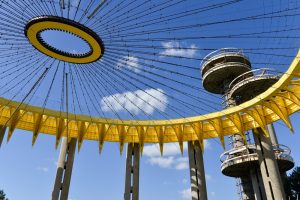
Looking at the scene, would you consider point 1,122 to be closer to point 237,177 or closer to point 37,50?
point 37,50

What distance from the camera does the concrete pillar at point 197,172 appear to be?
41.6m

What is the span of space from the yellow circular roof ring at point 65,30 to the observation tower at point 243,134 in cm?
2187

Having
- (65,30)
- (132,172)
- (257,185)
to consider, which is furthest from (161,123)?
(65,30)

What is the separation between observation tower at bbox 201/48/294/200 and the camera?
4866 centimetres

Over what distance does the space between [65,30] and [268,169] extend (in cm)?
2870

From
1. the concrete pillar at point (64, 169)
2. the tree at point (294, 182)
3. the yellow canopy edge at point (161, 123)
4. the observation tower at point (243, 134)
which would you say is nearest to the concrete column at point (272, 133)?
the observation tower at point (243, 134)

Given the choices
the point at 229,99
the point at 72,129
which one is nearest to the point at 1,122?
the point at 72,129

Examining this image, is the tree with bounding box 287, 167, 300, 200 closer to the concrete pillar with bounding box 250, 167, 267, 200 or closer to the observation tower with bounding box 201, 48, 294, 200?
the observation tower with bounding box 201, 48, 294, 200

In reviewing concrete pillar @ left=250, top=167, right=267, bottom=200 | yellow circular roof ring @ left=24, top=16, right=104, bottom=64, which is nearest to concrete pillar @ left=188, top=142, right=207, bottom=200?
concrete pillar @ left=250, top=167, right=267, bottom=200

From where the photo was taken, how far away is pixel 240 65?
5975cm

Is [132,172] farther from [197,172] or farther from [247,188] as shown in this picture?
[247,188]

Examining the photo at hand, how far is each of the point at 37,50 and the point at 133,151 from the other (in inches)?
948

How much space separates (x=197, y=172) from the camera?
42875 millimetres

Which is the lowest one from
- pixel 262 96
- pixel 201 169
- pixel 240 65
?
pixel 201 169
